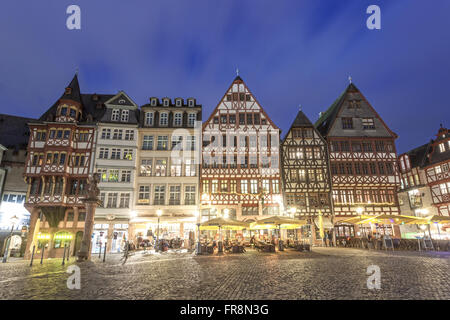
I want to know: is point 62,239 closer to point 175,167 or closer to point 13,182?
point 13,182

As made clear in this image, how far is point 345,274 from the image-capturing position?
9.34 metres

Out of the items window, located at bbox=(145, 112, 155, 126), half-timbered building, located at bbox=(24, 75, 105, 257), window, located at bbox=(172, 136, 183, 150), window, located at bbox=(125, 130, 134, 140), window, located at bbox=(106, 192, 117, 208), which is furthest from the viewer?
window, located at bbox=(145, 112, 155, 126)

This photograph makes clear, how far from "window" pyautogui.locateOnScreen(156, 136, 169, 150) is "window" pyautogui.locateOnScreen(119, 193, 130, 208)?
6218 millimetres

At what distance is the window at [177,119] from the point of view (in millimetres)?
30252

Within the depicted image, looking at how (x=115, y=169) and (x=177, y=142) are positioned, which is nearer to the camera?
(x=115, y=169)

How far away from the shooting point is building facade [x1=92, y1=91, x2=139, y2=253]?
26016 mm

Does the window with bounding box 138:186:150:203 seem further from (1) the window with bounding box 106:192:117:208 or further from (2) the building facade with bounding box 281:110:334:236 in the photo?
(2) the building facade with bounding box 281:110:334:236

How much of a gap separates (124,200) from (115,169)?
3.55 metres

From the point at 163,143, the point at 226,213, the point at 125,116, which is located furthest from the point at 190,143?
the point at 226,213

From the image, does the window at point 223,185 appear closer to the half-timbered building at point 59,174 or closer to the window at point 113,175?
the window at point 113,175

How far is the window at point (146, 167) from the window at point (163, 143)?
1850 millimetres

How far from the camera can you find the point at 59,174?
993 inches

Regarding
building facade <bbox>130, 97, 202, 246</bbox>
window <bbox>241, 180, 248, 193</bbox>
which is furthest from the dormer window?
window <bbox>241, 180, 248, 193</bbox>
